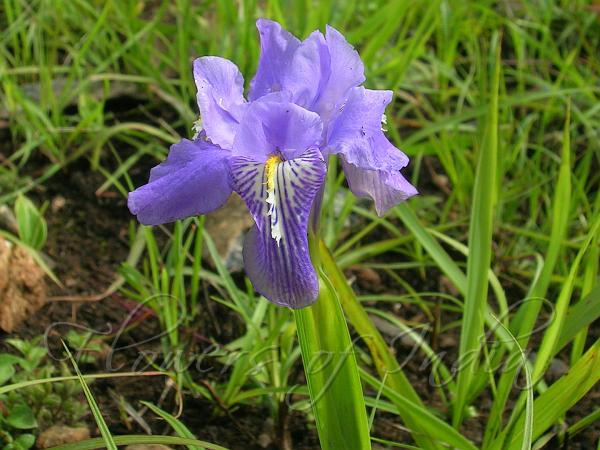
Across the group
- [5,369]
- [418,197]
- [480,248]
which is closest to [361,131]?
[480,248]

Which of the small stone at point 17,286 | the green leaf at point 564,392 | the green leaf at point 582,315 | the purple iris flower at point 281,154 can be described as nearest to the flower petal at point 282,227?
the purple iris flower at point 281,154

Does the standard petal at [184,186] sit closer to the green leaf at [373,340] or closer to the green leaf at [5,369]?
the green leaf at [373,340]

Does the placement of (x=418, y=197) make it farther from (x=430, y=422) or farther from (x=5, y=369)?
(x=5, y=369)

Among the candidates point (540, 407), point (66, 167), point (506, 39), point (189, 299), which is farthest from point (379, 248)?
point (506, 39)

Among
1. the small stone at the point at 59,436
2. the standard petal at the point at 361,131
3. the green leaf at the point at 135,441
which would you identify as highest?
the standard petal at the point at 361,131

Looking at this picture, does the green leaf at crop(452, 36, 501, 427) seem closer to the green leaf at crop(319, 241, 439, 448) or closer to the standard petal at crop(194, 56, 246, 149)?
the green leaf at crop(319, 241, 439, 448)
